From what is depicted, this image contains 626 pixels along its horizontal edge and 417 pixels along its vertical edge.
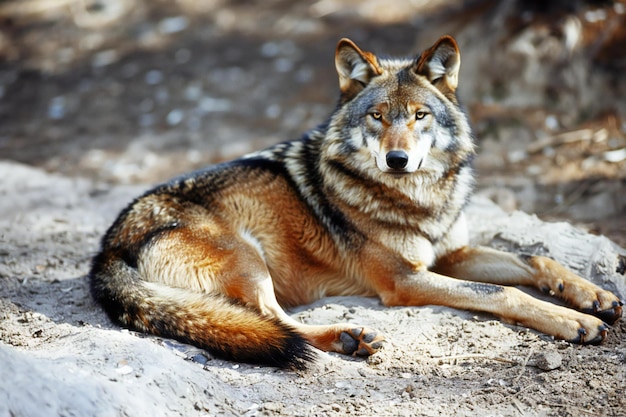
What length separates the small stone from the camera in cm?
405

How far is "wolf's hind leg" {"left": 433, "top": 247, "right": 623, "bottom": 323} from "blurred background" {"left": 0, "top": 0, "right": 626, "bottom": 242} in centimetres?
216

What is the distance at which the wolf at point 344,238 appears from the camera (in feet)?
14.8

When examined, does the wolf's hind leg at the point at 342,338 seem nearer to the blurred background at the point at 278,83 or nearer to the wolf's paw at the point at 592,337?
the wolf's paw at the point at 592,337

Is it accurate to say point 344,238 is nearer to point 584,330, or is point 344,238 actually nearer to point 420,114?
point 420,114

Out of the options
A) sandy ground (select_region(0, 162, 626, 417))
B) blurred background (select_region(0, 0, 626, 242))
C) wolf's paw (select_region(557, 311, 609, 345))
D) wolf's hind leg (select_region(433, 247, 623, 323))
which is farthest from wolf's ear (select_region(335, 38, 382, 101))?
blurred background (select_region(0, 0, 626, 242))

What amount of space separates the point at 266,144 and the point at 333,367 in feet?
21.2

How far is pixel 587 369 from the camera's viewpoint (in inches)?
159

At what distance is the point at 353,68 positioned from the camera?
517cm

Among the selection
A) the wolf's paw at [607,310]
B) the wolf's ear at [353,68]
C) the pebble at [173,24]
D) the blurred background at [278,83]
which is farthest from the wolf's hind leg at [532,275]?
the pebble at [173,24]

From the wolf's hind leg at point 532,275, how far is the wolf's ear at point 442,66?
1.31 m

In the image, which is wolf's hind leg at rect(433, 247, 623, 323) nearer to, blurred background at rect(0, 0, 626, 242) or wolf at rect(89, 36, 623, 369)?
wolf at rect(89, 36, 623, 369)

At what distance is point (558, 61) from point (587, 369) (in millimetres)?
6354

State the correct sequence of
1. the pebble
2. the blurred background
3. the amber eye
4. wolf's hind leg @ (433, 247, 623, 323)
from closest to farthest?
1. wolf's hind leg @ (433, 247, 623, 323)
2. the amber eye
3. the blurred background
4. the pebble

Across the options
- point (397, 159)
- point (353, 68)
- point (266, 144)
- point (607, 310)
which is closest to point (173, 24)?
point (266, 144)
